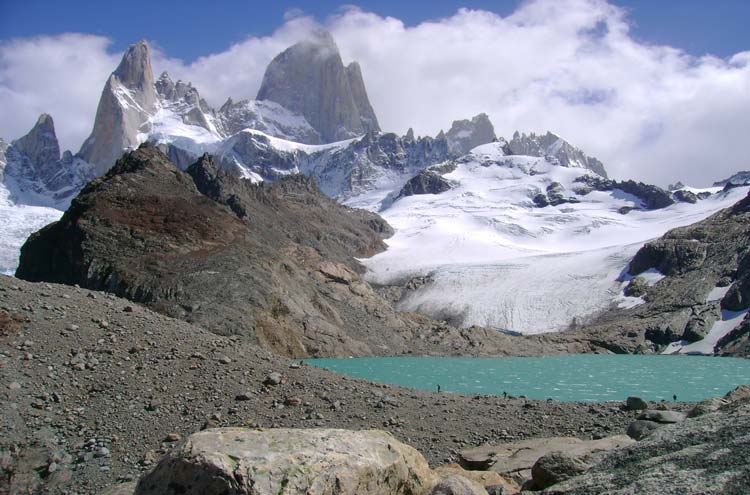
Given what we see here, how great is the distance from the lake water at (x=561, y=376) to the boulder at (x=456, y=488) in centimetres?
2725

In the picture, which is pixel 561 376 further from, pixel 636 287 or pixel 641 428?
pixel 636 287

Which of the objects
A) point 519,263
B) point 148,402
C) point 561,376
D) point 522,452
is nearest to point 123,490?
point 148,402

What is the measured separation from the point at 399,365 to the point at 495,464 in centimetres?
4200

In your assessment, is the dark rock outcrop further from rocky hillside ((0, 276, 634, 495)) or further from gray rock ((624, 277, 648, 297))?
gray rock ((624, 277, 648, 297))

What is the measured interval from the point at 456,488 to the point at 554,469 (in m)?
1.82

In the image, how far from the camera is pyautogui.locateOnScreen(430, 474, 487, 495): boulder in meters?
→ 7.24

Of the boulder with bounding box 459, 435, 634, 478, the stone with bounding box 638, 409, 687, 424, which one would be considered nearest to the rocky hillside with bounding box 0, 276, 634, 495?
the boulder with bounding box 459, 435, 634, 478

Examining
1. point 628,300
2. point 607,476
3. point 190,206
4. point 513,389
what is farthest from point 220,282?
point 628,300

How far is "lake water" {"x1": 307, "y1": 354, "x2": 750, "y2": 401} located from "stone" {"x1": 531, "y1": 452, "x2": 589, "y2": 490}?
2574cm

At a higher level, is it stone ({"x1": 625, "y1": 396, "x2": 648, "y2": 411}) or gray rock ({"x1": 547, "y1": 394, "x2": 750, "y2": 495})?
gray rock ({"x1": 547, "y1": 394, "x2": 750, "y2": 495})

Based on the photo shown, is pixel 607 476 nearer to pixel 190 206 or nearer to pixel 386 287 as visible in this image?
pixel 190 206

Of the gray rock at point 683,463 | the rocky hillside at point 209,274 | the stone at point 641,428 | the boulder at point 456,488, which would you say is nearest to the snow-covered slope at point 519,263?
the rocky hillside at point 209,274

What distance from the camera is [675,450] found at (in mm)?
5352

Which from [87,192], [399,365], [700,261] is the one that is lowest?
[399,365]
